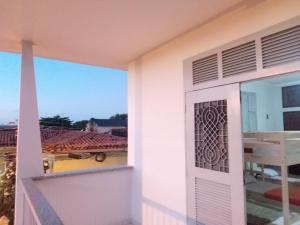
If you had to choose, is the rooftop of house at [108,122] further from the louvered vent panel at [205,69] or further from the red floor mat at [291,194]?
the red floor mat at [291,194]

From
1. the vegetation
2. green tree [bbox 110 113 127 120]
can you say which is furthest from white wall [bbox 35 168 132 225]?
the vegetation

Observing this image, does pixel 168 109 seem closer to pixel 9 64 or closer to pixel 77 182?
pixel 77 182

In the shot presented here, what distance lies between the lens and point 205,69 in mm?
2482

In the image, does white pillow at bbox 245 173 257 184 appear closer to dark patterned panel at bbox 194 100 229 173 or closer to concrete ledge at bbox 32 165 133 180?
concrete ledge at bbox 32 165 133 180

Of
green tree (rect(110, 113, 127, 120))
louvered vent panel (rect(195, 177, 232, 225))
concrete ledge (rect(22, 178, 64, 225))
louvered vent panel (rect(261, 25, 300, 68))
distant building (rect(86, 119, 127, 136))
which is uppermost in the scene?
louvered vent panel (rect(261, 25, 300, 68))

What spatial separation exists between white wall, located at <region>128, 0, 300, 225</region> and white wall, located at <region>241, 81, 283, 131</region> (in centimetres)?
360

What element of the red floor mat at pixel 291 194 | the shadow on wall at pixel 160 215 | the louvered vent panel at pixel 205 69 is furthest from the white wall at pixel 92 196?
the red floor mat at pixel 291 194

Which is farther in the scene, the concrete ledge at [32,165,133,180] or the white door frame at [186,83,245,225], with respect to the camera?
the concrete ledge at [32,165,133,180]

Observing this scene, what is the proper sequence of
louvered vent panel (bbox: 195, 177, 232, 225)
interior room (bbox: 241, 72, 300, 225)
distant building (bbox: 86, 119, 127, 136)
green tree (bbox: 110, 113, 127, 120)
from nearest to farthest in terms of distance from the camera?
louvered vent panel (bbox: 195, 177, 232, 225)
interior room (bbox: 241, 72, 300, 225)
green tree (bbox: 110, 113, 127, 120)
distant building (bbox: 86, 119, 127, 136)

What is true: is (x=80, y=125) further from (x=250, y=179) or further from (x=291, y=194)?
(x=291, y=194)

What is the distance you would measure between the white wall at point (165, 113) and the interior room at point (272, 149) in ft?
1.99

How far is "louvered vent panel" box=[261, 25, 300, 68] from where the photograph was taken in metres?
1.70

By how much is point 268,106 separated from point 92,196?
5.21 meters

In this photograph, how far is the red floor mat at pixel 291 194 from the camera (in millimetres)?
3585
